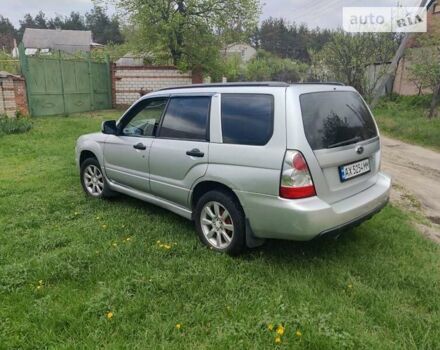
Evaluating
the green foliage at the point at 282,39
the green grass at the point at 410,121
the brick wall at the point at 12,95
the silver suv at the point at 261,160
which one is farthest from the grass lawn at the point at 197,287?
the green foliage at the point at 282,39

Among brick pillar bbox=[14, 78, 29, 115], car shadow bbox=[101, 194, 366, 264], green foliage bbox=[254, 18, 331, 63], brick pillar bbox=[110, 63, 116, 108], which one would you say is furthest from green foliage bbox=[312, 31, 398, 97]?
green foliage bbox=[254, 18, 331, 63]

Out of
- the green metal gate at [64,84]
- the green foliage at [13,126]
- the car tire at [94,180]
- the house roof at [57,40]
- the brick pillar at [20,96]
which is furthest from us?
the house roof at [57,40]

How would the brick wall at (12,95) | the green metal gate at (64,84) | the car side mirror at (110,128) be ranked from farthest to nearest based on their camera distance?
the green metal gate at (64,84)
the brick wall at (12,95)
the car side mirror at (110,128)

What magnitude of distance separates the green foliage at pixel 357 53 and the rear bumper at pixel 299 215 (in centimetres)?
1531

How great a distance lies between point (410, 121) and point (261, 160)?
39.4 ft

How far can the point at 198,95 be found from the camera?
3.82m

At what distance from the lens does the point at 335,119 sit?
3.32 meters

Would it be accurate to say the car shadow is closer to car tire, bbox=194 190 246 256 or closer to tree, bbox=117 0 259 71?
car tire, bbox=194 190 246 256

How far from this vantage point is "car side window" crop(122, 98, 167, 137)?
424 centimetres

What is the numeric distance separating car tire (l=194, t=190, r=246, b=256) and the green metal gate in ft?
39.6

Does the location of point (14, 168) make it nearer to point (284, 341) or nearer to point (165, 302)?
point (165, 302)

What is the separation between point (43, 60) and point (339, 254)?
44.9ft

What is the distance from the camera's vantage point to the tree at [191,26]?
1615 centimetres

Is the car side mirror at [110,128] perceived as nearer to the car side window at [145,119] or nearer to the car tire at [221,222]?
the car side window at [145,119]
